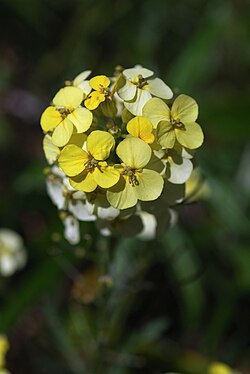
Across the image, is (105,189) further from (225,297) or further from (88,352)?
(225,297)

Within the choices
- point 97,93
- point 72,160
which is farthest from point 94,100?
point 72,160

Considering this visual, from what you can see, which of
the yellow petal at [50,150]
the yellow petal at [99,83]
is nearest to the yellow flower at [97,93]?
the yellow petal at [99,83]

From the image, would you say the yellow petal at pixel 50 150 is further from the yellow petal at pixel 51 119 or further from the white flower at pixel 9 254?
the white flower at pixel 9 254

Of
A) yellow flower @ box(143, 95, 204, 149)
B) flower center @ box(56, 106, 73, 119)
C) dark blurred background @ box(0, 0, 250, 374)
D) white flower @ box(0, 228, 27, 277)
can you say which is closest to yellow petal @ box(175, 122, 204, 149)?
yellow flower @ box(143, 95, 204, 149)

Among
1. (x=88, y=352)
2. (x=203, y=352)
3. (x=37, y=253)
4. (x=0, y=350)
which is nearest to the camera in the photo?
(x=0, y=350)

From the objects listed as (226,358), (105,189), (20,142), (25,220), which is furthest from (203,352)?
(20,142)

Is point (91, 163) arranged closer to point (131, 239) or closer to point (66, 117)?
point (66, 117)
